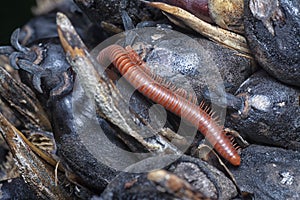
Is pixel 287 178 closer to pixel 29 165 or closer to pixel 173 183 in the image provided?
pixel 173 183

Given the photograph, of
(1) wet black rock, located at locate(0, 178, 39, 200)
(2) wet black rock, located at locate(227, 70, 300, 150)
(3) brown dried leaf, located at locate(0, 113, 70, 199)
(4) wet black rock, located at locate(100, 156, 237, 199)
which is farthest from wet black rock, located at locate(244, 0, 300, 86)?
(1) wet black rock, located at locate(0, 178, 39, 200)

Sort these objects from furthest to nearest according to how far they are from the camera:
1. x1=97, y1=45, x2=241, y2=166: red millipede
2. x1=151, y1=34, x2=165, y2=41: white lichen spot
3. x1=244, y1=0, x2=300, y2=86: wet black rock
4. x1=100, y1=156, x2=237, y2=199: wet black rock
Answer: x1=151, y1=34, x2=165, y2=41: white lichen spot → x1=97, y1=45, x2=241, y2=166: red millipede → x1=244, y1=0, x2=300, y2=86: wet black rock → x1=100, y1=156, x2=237, y2=199: wet black rock

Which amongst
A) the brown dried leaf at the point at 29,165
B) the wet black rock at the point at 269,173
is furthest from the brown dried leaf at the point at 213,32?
the brown dried leaf at the point at 29,165

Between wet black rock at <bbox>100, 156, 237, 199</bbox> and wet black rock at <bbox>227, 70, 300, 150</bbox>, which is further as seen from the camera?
wet black rock at <bbox>227, 70, 300, 150</bbox>

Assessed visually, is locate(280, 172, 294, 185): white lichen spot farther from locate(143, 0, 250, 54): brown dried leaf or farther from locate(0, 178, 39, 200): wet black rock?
locate(0, 178, 39, 200): wet black rock

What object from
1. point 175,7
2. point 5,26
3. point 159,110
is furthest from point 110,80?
point 5,26

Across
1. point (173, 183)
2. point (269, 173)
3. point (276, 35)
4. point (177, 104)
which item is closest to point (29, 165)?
point (177, 104)

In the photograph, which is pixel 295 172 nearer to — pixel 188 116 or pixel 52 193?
pixel 188 116
